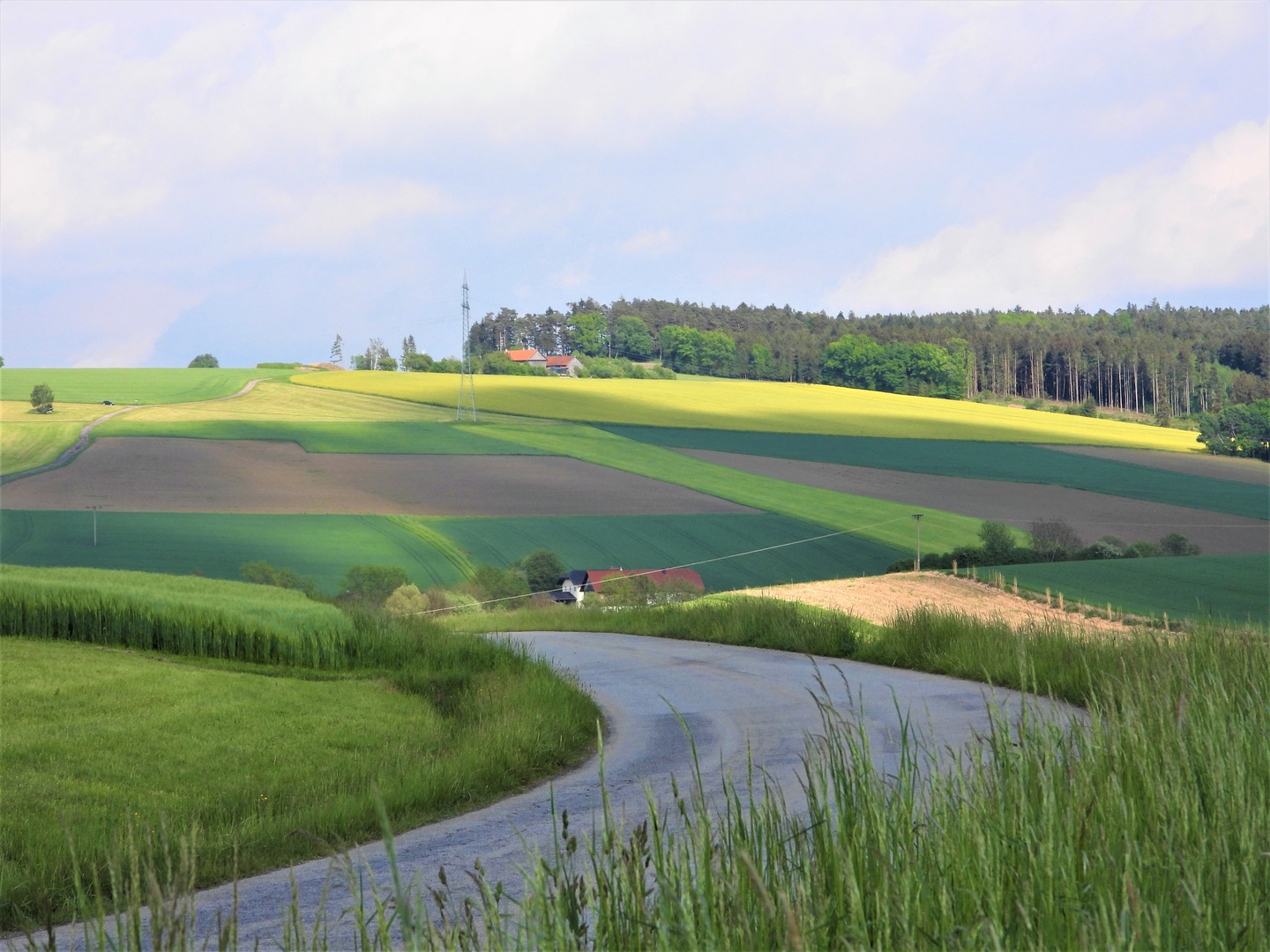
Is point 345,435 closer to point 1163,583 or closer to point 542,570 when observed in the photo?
point 542,570

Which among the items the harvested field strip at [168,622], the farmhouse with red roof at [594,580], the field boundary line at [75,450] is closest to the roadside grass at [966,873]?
the harvested field strip at [168,622]

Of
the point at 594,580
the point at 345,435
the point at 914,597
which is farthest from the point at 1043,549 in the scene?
the point at 345,435

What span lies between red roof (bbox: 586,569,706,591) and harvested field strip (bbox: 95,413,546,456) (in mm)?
10335

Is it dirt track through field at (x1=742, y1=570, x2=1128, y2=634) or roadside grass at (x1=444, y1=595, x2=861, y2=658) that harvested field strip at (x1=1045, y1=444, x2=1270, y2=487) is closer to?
dirt track through field at (x1=742, y1=570, x2=1128, y2=634)

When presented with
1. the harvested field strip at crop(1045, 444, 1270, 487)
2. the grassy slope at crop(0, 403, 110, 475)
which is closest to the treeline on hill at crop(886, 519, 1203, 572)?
the harvested field strip at crop(1045, 444, 1270, 487)

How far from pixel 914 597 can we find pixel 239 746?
21656 millimetres

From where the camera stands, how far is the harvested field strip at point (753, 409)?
2082 inches

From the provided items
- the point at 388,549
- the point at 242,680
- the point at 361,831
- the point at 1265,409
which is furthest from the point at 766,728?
the point at 1265,409

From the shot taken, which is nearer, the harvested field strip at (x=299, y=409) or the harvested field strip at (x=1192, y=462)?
the harvested field strip at (x=299, y=409)

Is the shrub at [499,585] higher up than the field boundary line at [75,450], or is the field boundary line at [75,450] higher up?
the field boundary line at [75,450]

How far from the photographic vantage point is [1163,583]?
103 ft

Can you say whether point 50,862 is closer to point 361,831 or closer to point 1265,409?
point 361,831

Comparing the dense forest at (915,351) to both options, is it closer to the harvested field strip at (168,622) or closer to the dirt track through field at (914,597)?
the dirt track through field at (914,597)

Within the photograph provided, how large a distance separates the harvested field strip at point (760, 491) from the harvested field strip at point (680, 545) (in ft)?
4.89
